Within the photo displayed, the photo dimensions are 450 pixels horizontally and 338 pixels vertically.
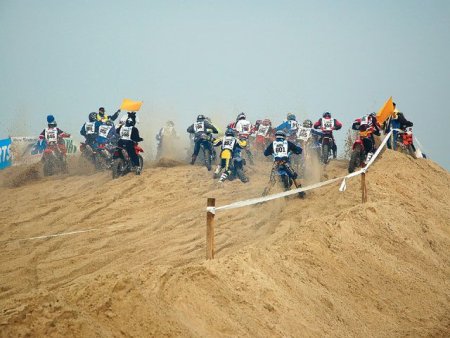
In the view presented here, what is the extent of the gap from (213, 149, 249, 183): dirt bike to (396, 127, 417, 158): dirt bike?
483 centimetres

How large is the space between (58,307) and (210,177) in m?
12.7

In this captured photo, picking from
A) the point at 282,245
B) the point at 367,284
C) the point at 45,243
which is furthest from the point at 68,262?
the point at 367,284

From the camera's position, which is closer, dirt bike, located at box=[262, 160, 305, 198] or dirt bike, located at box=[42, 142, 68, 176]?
dirt bike, located at box=[262, 160, 305, 198]

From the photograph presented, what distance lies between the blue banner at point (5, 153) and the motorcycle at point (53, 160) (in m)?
3.19

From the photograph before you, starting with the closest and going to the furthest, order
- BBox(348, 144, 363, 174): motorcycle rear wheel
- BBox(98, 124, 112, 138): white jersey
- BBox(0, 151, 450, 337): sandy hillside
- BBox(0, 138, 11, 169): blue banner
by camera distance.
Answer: BBox(0, 151, 450, 337): sandy hillside
BBox(348, 144, 363, 174): motorcycle rear wheel
BBox(98, 124, 112, 138): white jersey
BBox(0, 138, 11, 169): blue banner

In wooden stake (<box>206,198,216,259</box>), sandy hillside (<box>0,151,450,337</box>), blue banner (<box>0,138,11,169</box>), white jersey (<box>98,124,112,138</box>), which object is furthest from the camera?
blue banner (<box>0,138,11,169</box>)

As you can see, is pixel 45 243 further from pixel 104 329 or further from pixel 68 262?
pixel 104 329

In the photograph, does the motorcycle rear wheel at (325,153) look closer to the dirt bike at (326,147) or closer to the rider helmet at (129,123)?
the dirt bike at (326,147)

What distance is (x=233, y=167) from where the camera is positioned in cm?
1795

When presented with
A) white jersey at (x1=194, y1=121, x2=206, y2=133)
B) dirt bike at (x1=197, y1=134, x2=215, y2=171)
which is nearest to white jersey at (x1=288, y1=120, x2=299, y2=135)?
dirt bike at (x1=197, y1=134, x2=215, y2=171)

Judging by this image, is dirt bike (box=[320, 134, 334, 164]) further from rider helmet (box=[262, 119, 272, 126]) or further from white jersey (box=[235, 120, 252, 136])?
rider helmet (box=[262, 119, 272, 126])

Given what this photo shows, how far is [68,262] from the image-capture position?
9.59 meters

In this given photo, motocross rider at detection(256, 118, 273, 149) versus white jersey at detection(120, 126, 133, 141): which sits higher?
white jersey at detection(120, 126, 133, 141)

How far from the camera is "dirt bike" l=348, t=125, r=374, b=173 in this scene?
16031mm
